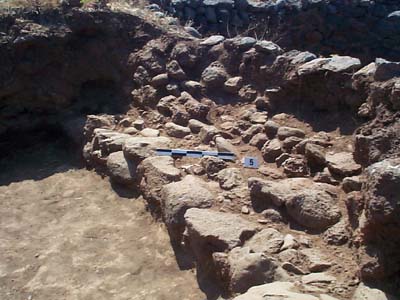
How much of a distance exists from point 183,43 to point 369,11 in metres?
5.24

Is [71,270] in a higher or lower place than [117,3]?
lower

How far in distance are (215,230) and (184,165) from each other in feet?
3.36

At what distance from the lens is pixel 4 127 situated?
16.2 feet

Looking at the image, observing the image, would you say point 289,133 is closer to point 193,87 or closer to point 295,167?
point 295,167

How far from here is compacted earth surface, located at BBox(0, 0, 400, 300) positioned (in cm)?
288

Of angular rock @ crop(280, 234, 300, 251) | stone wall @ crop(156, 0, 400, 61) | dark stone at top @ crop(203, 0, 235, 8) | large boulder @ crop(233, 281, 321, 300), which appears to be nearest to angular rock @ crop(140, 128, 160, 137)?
angular rock @ crop(280, 234, 300, 251)

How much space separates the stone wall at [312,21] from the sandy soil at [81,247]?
4.72 meters

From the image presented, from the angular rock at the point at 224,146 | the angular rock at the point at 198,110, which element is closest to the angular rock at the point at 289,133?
Answer: the angular rock at the point at 224,146

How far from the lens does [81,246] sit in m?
3.54

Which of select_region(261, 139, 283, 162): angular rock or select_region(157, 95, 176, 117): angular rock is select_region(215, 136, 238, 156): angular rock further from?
select_region(157, 95, 176, 117): angular rock

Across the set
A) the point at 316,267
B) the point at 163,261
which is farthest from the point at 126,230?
the point at 316,267

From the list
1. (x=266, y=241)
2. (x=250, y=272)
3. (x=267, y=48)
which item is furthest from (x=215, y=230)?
(x=267, y=48)

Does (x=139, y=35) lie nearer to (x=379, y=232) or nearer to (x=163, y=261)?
(x=163, y=261)

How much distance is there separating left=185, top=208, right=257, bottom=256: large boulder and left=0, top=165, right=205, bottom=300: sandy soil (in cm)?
26
